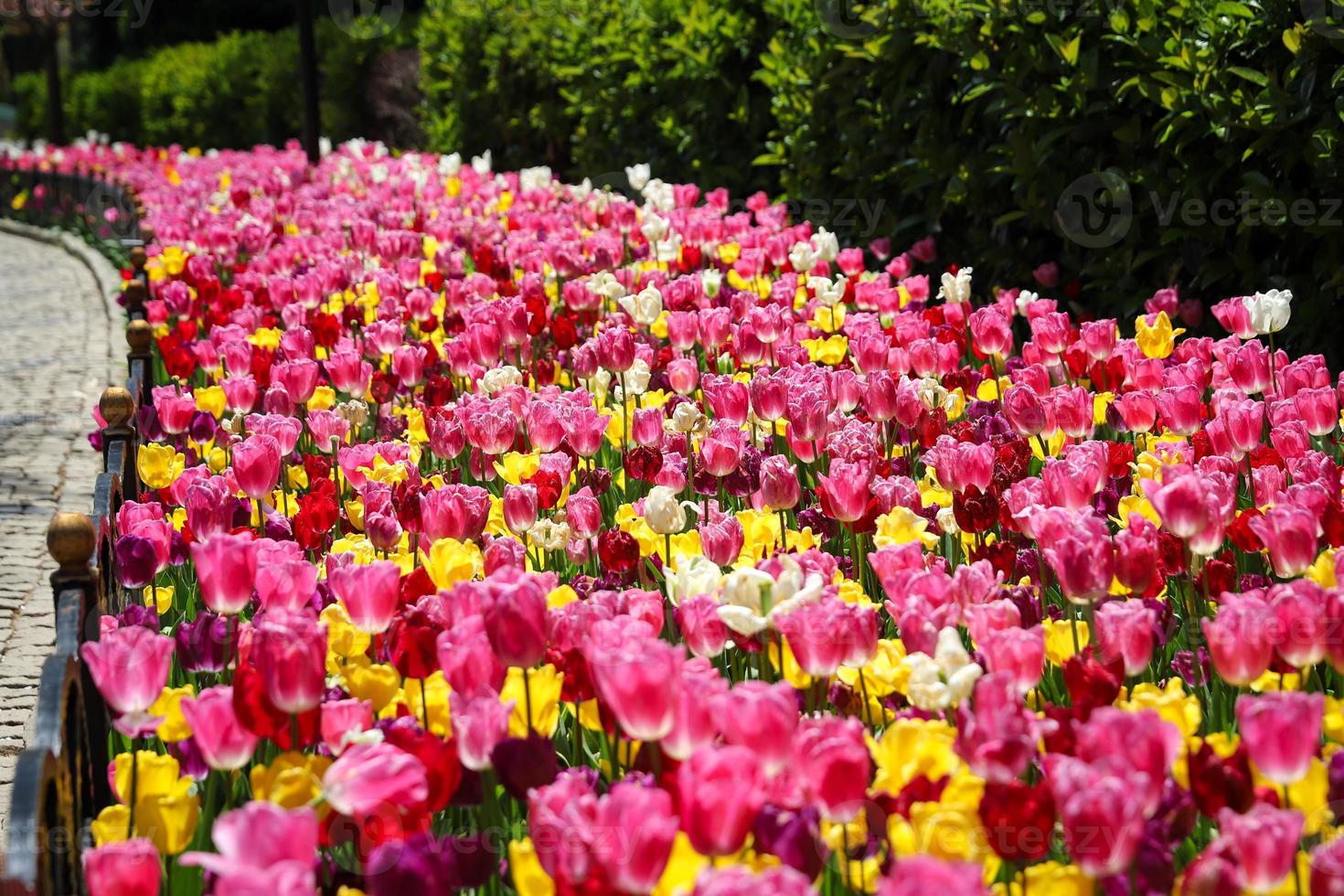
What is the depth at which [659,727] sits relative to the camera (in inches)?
69.9

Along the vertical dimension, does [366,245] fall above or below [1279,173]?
below

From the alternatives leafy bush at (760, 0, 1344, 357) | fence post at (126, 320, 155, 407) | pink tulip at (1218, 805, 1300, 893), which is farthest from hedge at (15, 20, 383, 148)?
pink tulip at (1218, 805, 1300, 893)

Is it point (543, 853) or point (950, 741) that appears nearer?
point (543, 853)

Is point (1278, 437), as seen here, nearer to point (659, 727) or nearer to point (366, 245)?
point (659, 727)

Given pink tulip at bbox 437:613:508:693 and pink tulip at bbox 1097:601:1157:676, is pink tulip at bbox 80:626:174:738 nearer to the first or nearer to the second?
pink tulip at bbox 437:613:508:693

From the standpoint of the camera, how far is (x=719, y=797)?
1583 mm

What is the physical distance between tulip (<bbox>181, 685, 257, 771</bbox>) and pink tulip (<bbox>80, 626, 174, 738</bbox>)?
4.4 inches

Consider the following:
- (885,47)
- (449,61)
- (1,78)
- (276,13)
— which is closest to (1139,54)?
(885,47)

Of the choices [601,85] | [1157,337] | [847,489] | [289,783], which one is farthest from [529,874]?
[601,85]

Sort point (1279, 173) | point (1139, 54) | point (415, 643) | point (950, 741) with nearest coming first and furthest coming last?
point (950, 741), point (415, 643), point (1279, 173), point (1139, 54)

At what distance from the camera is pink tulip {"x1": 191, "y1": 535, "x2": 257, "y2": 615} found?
2326mm

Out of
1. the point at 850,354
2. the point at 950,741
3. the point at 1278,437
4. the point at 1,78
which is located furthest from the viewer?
the point at 1,78

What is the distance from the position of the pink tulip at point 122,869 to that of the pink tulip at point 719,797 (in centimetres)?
63

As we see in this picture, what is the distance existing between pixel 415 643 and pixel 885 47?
5.28m
